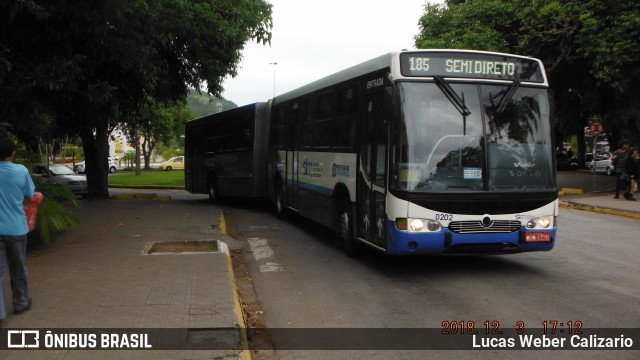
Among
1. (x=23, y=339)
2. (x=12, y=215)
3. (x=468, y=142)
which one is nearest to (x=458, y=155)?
(x=468, y=142)

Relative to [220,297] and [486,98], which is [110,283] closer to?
[220,297]

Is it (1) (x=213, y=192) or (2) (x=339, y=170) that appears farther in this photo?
(1) (x=213, y=192)

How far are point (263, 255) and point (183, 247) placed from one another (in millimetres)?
1361

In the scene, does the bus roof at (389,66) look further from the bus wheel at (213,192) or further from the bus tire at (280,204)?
the bus wheel at (213,192)

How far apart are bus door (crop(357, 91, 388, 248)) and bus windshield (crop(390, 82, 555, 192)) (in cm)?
45

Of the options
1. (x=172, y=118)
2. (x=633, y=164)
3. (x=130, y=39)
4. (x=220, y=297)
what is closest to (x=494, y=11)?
(x=633, y=164)

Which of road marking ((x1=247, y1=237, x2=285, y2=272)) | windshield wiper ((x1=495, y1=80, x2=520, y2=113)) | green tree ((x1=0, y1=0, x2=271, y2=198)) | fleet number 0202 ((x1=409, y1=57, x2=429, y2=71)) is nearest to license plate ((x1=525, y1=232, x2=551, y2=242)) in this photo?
windshield wiper ((x1=495, y1=80, x2=520, y2=113))

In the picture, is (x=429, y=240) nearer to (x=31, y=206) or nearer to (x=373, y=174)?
(x=373, y=174)

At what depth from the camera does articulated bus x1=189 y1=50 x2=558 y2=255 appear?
7785 mm

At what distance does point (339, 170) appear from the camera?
1023 cm

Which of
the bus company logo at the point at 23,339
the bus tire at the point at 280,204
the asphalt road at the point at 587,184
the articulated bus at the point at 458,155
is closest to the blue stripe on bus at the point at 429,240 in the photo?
the articulated bus at the point at 458,155

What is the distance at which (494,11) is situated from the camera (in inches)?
1037

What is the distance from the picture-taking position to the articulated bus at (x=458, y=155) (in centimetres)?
779

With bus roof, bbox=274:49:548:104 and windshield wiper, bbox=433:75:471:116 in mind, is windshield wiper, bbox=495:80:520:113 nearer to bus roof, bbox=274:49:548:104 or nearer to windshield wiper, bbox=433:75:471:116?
bus roof, bbox=274:49:548:104
